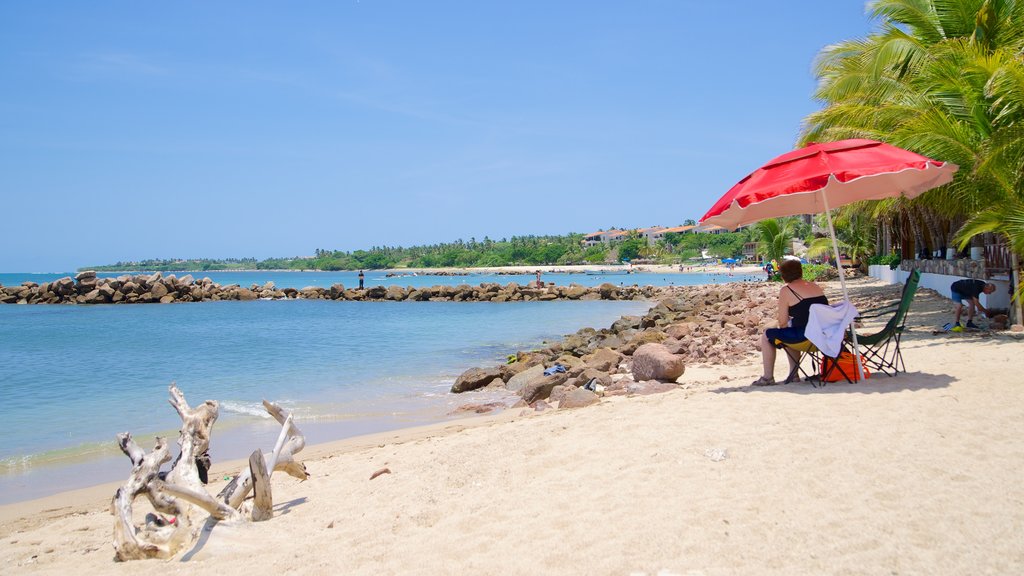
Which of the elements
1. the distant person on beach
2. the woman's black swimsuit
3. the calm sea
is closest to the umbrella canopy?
the woman's black swimsuit

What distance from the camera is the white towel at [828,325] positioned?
21.6ft

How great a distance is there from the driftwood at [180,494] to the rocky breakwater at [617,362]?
4.58 meters

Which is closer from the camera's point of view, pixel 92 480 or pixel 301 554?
pixel 301 554

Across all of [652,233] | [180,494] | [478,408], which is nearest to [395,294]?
[478,408]

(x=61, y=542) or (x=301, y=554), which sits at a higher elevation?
(x=301, y=554)

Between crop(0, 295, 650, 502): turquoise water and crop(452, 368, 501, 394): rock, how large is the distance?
47cm

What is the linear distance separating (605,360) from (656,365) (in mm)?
2811

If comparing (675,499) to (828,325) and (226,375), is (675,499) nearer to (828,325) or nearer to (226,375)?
(828,325)

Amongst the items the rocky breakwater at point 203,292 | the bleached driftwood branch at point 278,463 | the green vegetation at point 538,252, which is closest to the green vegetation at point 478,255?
the green vegetation at point 538,252

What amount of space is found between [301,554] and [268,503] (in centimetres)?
97

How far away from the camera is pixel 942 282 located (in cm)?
1647

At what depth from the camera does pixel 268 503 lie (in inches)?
201

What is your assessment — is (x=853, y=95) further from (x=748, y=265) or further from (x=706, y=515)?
(x=748, y=265)

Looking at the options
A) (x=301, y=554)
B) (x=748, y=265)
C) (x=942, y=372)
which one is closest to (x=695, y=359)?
(x=942, y=372)
